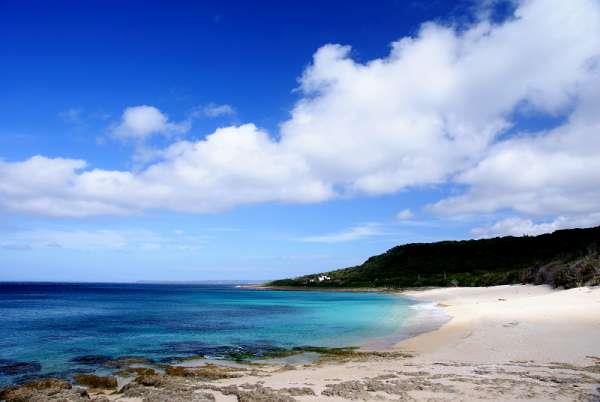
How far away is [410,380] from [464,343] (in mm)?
10420

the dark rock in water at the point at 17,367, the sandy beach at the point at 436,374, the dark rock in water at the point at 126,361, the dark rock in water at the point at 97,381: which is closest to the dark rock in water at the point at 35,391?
the dark rock in water at the point at 97,381

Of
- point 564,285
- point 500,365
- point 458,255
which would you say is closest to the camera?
point 500,365

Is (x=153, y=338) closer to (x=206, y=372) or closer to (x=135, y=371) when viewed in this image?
→ (x=135, y=371)

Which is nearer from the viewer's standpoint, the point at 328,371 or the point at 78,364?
the point at 328,371

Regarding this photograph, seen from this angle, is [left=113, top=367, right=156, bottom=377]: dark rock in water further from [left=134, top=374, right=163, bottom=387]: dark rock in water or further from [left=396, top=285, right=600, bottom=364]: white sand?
[left=396, top=285, right=600, bottom=364]: white sand

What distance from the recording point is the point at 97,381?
1773 centimetres

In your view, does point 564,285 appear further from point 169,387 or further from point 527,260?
point 527,260

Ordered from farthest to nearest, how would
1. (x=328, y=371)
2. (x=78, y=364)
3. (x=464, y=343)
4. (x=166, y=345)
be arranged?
(x=166, y=345)
(x=464, y=343)
(x=78, y=364)
(x=328, y=371)

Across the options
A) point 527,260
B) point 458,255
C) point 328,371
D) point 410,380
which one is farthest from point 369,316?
point 458,255

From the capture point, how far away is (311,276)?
6762 inches

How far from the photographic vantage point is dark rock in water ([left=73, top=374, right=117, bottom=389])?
57.1ft

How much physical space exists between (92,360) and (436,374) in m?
16.8

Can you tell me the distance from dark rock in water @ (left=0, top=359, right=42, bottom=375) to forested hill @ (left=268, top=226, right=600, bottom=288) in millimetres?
76017

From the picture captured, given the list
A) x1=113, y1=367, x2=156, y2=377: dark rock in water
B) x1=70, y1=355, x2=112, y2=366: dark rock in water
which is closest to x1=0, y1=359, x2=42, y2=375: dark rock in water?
x1=70, y1=355, x2=112, y2=366: dark rock in water
